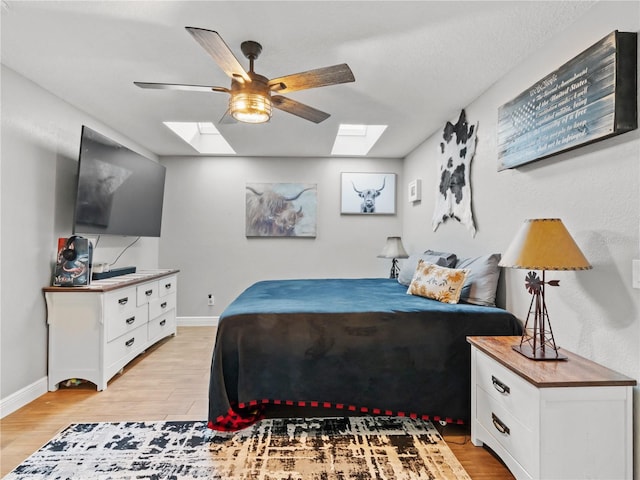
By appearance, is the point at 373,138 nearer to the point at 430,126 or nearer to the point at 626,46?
the point at 430,126

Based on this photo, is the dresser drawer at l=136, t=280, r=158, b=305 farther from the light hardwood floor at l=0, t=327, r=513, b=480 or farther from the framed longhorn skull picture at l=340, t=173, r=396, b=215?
the framed longhorn skull picture at l=340, t=173, r=396, b=215

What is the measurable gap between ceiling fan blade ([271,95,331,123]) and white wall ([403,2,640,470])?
4.32 ft

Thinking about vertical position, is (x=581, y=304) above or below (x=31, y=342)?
above

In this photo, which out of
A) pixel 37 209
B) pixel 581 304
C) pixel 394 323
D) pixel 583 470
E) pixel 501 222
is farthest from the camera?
pixel 37 209

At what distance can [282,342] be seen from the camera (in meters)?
2.02

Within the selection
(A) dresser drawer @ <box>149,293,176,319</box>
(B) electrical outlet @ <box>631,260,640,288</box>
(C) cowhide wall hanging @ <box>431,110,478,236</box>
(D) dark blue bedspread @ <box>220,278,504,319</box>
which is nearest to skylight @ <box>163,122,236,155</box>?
(A) dresser drawer @ <box>149,293,176,319</box>

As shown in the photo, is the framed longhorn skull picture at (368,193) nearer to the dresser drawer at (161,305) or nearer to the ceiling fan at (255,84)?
the dresser drawer at (161,305)

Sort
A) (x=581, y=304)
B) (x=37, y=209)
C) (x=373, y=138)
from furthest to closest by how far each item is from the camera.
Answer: (x=373, y=138), (x=37, y=209), (x=581, y=304)

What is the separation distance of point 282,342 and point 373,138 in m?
2.81

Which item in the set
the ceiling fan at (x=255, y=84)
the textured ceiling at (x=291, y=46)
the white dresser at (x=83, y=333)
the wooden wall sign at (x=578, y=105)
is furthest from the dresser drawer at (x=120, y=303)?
the wooden wall sign at (x=578, y=105)

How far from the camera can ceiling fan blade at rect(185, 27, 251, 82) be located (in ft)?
4.68

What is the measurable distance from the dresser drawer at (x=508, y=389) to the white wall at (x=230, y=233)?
116 inches

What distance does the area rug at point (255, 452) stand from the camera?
1676mm

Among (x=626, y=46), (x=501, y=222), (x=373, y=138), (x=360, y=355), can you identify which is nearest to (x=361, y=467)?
(x=360, y=355)
